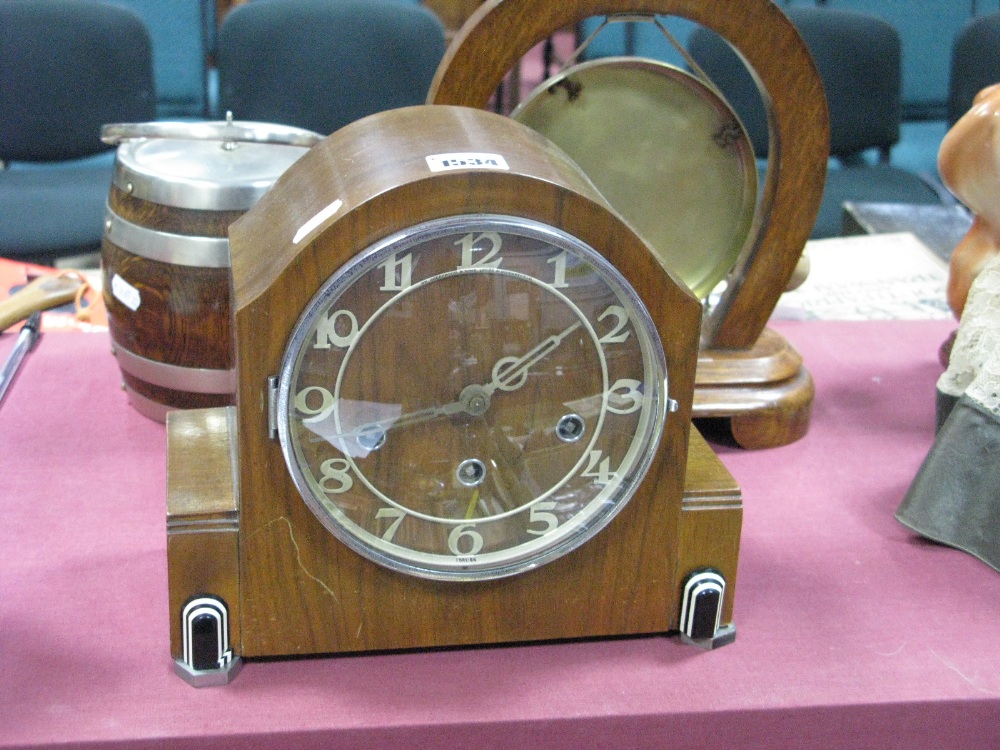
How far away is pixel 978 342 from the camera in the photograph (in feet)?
2.77

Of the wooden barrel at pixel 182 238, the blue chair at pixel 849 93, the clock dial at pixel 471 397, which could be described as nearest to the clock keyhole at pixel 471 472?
the clock dial at pixel 471 397

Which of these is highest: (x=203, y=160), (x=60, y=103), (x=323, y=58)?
(x=203, y=160)

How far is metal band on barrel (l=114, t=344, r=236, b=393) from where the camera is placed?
90cm

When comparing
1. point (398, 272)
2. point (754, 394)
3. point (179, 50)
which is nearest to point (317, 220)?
point (398, 272)

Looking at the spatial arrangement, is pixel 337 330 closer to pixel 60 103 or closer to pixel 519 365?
pixel 519 365

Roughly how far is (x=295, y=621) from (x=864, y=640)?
36 cm

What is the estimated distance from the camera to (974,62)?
225 cm

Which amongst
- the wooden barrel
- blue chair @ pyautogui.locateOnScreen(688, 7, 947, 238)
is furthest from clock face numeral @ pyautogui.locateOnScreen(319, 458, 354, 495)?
blue chair @ pyautogui.locateOnScreen(688, 7, 947, 238)

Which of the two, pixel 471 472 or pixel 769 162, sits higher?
pixel 769 162

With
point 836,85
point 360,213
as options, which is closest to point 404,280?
point 360,213

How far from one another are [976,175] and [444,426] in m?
0.53

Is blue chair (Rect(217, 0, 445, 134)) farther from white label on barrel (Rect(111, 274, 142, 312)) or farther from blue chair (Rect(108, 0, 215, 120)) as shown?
white label on barrel (Rect(111, 274, 142, 312))

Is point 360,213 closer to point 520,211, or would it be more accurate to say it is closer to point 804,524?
point 520,211

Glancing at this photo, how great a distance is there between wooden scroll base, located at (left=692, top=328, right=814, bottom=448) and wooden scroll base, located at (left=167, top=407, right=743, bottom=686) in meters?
0.22
